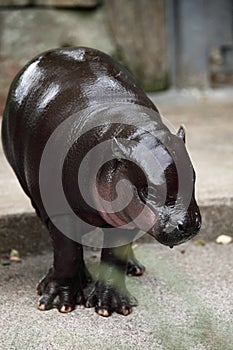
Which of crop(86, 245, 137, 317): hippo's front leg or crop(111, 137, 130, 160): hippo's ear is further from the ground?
crop(111, 137, 130, 160): hippo's ear

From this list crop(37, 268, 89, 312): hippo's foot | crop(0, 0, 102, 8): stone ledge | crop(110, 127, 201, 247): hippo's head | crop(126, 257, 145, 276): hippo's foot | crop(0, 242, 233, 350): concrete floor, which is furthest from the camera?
crop(0, 0, 102, 8): stone ledge

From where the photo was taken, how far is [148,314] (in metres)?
2.52

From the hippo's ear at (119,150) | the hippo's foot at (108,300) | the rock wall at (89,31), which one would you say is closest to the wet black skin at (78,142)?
the hippo's foot at (108,300)

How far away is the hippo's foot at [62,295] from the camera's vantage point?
8.32ft

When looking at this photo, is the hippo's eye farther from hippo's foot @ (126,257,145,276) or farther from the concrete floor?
hippo's foot @ (126,257,145,276)

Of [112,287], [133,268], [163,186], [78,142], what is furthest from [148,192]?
[133,268]

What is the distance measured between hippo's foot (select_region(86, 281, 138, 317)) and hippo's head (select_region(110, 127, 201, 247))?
48 cm

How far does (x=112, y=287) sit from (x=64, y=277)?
0.53ft

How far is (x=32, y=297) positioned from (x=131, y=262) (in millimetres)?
409

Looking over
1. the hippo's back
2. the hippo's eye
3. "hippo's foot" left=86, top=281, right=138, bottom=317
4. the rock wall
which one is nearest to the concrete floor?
"hippo's foot" left=86, top=281, right=138, bottom=317

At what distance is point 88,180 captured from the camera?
2258 millimetres

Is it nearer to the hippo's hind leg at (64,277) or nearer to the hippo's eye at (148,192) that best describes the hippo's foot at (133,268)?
the hippo's hind leg at (64,277)

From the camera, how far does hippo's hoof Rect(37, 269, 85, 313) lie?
2.54m

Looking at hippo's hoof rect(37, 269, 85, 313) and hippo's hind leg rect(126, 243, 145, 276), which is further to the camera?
hippo's hind leg rect(126, 243, 145, 276)
